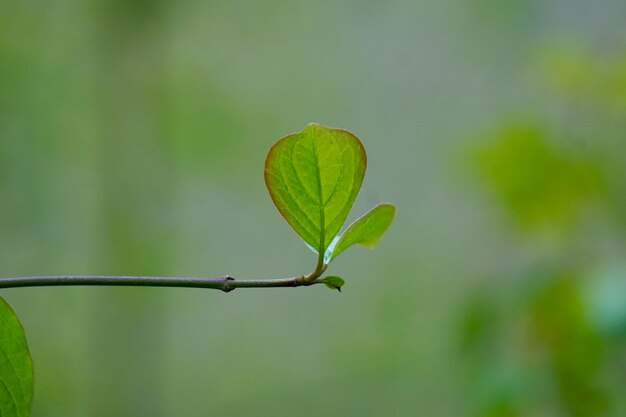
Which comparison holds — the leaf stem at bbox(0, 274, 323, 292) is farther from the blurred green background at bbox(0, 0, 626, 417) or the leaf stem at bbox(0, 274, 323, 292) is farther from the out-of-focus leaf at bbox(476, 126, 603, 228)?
the out-of-focus leaf at bbox(476, 126, 603, 228)

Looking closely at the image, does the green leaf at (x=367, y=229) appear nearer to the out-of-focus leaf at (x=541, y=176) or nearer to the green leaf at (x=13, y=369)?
the green leaf at (x=13, y=369)

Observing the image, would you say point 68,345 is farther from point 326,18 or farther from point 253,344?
point 326,18

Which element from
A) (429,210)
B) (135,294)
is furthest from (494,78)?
(135,294)

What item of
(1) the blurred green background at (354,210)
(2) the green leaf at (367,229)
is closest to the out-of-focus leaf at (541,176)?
(1) the blurred green background at (354,210)

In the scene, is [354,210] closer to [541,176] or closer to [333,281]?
[541,176]

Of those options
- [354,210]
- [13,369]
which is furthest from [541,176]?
[13,369]

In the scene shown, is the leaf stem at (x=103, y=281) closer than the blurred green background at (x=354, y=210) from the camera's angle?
Yes
